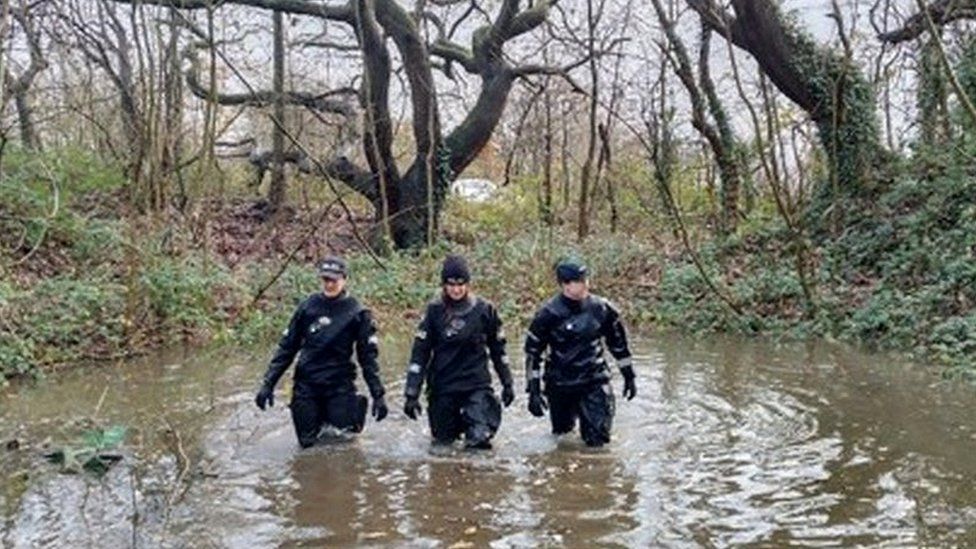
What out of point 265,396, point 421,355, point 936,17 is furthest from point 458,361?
point 936,17

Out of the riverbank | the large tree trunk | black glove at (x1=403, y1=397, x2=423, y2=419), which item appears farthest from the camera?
the large tree trunk

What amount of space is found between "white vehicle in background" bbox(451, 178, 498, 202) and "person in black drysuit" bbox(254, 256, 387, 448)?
20757 millimetres

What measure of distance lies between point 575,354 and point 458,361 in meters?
0.95

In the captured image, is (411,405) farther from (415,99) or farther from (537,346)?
(415,99)

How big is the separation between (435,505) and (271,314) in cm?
970

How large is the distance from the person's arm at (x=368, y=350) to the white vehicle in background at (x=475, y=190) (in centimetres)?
2081

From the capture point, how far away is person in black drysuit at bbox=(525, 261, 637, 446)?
9008 millimetres

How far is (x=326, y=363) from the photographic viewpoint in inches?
362

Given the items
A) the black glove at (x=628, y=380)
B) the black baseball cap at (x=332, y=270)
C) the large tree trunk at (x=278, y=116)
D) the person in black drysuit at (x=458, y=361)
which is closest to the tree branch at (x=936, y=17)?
the black glove at (x=628, y=380)

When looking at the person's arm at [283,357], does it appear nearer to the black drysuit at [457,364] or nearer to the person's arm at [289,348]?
the person's arm at [289,348]

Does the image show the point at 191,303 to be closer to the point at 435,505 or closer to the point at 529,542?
the point at 435,505

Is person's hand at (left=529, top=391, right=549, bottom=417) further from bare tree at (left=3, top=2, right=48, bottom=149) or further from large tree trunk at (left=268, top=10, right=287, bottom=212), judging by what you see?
large tree trunk at (left=268, top=10, right=287, bottom=212)

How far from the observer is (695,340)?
15.4 m

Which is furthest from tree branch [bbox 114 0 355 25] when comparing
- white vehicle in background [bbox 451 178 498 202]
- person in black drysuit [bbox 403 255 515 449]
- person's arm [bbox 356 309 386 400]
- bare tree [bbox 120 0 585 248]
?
person in black drysuit [bbox 403 255 515 449]
